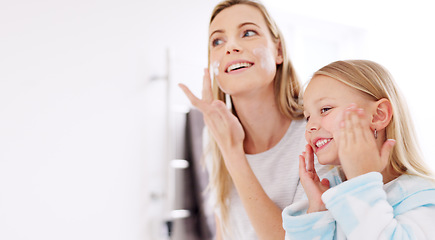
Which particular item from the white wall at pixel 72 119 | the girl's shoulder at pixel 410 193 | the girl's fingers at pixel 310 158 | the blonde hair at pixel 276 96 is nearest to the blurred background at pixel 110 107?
the white wall at pixel 72 119

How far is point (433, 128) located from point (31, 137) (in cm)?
186

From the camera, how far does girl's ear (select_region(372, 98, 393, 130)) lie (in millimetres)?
583

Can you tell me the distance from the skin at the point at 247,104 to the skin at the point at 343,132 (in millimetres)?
144

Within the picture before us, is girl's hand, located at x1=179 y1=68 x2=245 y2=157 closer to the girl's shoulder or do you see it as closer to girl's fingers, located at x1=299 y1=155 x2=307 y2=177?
girl's fingers, located at x1=299 y1=155 x2=307 y2=177

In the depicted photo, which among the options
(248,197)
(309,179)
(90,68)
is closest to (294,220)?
(309,179)

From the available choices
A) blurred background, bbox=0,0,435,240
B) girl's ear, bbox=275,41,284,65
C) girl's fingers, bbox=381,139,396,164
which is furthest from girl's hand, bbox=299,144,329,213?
blurred background, bbox=0,0,435,240

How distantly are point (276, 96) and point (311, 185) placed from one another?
344mm

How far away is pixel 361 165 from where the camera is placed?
519mm

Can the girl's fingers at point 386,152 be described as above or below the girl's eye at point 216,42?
below

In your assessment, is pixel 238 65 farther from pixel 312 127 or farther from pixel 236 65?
pixel 312 127

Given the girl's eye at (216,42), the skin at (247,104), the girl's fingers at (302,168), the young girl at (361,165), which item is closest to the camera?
the young girl at (361,165)

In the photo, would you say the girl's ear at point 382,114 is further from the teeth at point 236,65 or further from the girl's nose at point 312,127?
the teeth at point 236,65

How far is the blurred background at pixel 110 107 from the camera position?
1513mm

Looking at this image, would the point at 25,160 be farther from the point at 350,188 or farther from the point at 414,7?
the point at 414,7
